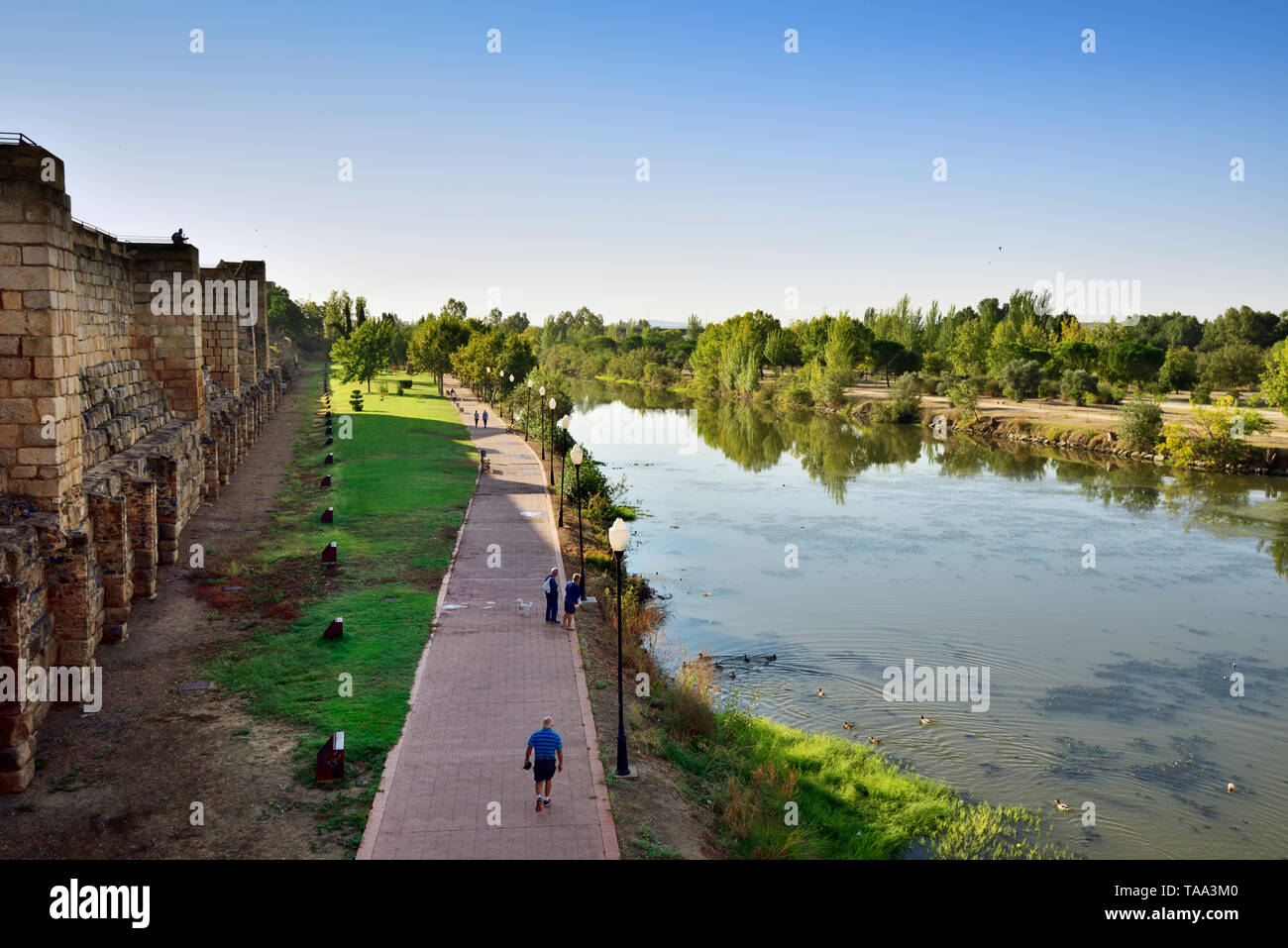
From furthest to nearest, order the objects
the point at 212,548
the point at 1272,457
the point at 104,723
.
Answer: the point at 1272,457 → the point at 212,548 → the point at 104,723

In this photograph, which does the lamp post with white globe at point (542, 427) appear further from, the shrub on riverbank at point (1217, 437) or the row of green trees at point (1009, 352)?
the row of green trees at point (1009, 352)

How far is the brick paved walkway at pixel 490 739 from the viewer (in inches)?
352

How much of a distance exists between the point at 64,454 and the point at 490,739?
722 centimetres

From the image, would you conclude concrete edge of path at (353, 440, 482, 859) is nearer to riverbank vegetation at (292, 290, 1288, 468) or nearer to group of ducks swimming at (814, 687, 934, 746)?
group of ducks swimming at (814, 687, 934, 746)

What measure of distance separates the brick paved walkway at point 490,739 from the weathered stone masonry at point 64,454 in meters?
4.41

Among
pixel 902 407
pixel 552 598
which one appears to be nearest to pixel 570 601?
pixel 552 598

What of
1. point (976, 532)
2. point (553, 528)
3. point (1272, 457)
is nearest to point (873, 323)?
point (1272, 457)

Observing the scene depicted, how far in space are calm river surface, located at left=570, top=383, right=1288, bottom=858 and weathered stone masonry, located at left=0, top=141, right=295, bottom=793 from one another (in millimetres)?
10476

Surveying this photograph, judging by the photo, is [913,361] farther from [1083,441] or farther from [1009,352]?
[1083,441]

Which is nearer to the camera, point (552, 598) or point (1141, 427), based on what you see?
point (552, 598)

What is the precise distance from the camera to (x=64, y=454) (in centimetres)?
1232
